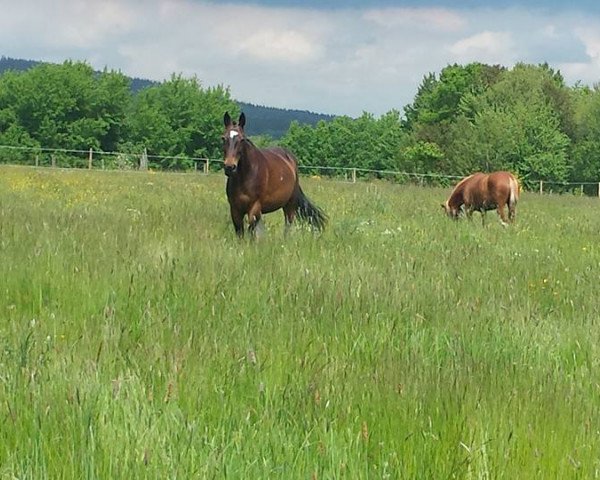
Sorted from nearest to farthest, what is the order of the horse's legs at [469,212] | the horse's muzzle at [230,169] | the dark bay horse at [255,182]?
the horse's muzzle at [230,169]
the dark bay horse at [255,182]
the horse's legs at [469,212]

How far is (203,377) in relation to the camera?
3.06 m

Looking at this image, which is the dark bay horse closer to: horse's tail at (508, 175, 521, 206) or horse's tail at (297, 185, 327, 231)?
horse's tail at (297, 185, 327, 231)

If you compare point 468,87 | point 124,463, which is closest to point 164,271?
point 124,463

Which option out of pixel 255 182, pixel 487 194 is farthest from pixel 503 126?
pixel 255 182

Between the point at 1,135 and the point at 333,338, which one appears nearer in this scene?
the point at 333,338

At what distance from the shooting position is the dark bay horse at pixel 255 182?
941cm

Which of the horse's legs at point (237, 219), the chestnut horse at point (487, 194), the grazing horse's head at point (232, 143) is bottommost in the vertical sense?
the horse's legs at point (237, 219)

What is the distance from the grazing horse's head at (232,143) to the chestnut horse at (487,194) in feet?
26.6

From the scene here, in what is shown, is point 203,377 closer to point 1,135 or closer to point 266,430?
point 266,430

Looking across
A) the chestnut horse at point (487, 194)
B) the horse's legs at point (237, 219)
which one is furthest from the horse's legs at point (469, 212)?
the horse's legs at point (237, 219)

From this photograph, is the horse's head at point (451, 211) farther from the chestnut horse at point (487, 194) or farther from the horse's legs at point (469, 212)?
the horse's legs at point (469, 212)

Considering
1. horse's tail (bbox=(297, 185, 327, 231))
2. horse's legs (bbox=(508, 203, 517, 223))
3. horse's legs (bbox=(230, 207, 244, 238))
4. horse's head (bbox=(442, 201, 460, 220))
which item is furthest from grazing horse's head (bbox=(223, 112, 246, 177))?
horse's legs (bbox=(508, 203, 517, 223))

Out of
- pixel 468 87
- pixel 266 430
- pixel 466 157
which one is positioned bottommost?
pixel 266 430

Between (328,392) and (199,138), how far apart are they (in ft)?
313
